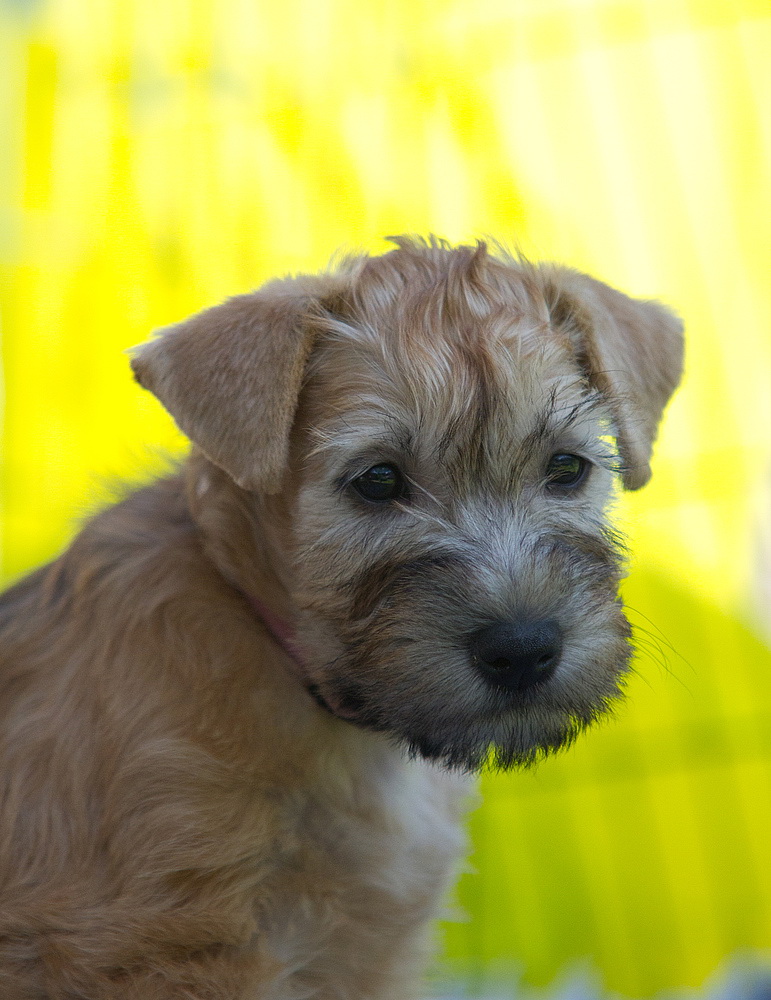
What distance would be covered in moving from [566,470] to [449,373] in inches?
15.3

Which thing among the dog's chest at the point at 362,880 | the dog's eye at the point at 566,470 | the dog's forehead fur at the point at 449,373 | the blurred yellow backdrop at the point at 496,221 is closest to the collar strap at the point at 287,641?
the dog's chest at the point at 362,880

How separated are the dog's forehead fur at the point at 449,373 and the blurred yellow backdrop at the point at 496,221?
1.70 m

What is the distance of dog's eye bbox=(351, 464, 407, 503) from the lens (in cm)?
224

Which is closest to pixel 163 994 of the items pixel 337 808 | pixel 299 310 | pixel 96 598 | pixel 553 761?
pixel 337 808

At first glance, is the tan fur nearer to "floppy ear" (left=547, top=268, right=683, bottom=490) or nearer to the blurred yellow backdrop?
"floppy ear" (left=547, top=268, right=683, bottom=490)

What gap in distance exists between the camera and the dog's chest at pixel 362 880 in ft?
7.61

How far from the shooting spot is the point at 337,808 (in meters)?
2.39

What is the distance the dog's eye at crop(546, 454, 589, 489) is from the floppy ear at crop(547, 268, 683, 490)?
0.16 metres

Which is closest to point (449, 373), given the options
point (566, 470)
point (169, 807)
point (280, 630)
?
point (566, 470)

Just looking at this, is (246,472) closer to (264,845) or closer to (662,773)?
(264,845)

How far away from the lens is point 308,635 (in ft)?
7.52

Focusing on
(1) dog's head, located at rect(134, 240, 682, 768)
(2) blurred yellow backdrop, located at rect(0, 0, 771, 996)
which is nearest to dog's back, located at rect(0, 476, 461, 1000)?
(1) dog's head, located at rect(134, 240, 682, 768)

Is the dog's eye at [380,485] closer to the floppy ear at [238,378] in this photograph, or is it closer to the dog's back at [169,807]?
the floppy ear at [238,378]

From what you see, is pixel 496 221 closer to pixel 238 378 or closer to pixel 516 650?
pixel 238 378
